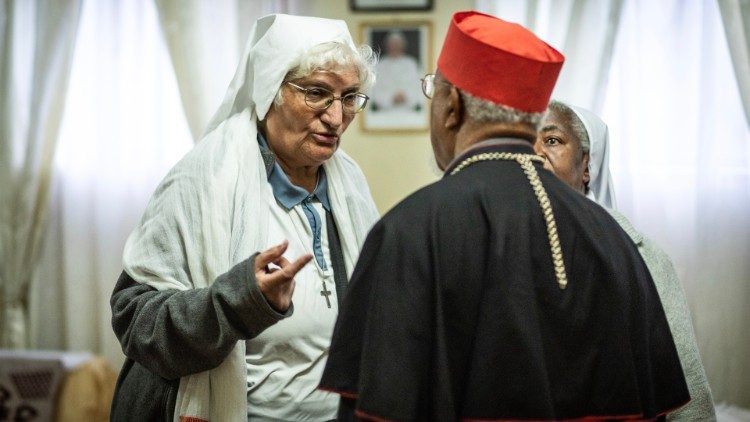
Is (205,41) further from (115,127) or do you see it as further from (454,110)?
(454,110)

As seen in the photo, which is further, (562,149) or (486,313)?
(562,149)

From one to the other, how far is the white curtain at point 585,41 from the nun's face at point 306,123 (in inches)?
82.1

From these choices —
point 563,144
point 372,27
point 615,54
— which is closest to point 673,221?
point 615,54

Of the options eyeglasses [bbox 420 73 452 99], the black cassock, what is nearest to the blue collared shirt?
eyeglasses [bbox 420 73 452 99]

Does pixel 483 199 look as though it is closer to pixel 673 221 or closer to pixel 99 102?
pixel 673 221

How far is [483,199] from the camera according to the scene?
4.19 feet

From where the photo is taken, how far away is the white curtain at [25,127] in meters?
4.14

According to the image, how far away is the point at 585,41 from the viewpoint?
386cm

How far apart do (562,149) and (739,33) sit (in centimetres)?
215

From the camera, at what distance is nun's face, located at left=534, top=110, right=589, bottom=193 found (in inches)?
82.6

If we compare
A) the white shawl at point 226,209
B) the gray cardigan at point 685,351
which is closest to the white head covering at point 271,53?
the white shawl at point 226,209

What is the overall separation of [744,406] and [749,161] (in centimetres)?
117

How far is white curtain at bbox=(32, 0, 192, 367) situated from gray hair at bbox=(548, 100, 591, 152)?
2.45 meters

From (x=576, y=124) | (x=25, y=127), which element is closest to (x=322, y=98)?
(x=576, y=124)
